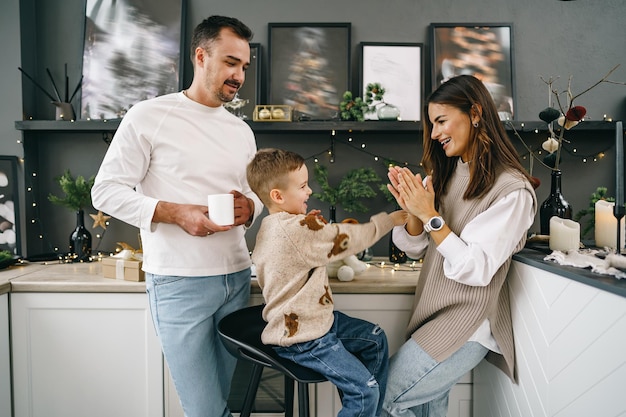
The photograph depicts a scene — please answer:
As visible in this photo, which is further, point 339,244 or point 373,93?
point 373,93

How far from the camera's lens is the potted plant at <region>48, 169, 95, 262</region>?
243 cm

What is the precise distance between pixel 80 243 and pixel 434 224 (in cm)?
194

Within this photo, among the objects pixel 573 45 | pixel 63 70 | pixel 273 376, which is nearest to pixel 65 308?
pixel 273 376

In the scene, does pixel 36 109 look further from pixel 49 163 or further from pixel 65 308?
pixel 65 308

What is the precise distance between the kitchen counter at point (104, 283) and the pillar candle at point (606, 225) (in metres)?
0.71

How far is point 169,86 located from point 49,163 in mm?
895

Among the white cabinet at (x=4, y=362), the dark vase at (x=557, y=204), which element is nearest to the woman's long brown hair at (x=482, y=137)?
the dark vase at (x=557, y=204)

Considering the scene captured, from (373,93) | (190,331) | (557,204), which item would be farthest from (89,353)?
(557,204)

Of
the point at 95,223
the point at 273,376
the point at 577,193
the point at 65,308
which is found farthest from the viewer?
the point at 577,193

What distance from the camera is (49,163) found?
8.84 feet

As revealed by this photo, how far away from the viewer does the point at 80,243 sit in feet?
7.94

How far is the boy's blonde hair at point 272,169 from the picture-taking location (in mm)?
1488

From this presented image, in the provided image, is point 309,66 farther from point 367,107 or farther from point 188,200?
point 188,200

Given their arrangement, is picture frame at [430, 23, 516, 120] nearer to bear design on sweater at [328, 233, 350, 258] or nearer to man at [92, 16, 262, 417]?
man at [92, 16, 262, 417]
